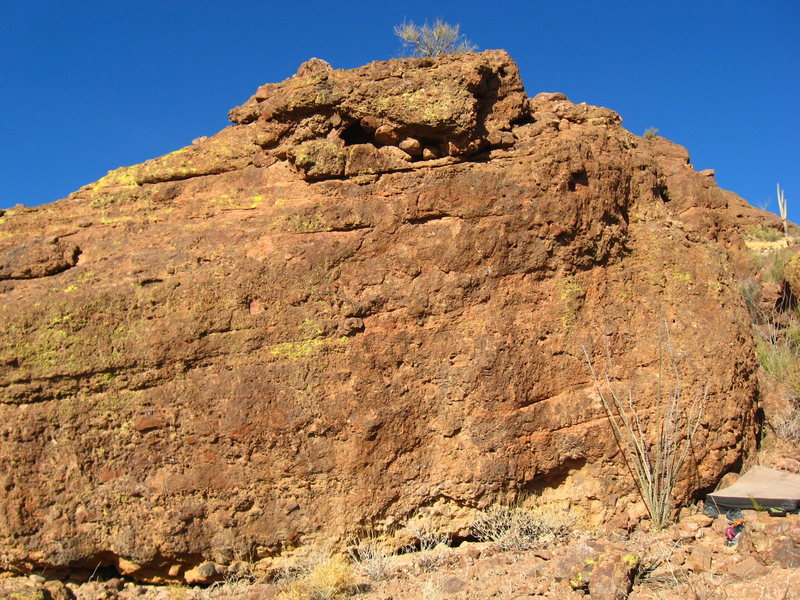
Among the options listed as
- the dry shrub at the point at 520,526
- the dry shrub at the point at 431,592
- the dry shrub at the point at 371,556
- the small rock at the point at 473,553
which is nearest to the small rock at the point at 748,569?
the dry shrub at the point at 520,526

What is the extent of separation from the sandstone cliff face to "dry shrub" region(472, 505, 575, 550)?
5.6 inches

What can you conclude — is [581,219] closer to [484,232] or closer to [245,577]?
[484,232]

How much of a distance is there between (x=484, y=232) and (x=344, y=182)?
3.58 ft

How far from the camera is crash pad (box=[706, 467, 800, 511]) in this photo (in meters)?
4.11

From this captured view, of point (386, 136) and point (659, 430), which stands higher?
point (386, 136)

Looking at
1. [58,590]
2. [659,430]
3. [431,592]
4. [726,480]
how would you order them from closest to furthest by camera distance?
1. [431,592]
2. [58,590]
3. [659,430]
4. [726,480]

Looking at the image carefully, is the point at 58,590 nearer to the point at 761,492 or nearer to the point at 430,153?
the point at 430,153

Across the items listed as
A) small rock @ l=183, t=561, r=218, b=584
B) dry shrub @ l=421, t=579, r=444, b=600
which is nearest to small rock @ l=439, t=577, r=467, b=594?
dry shrub @ l=421, t=579, r=444, b=600

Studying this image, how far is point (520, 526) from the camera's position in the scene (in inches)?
164

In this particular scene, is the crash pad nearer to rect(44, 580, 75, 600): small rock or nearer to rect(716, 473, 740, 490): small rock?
rect(716, 473, 740, 490): small rock

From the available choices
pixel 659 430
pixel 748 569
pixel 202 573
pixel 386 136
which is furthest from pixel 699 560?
pixel 386 136

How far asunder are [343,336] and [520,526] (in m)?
1.73

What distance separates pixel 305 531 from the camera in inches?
161

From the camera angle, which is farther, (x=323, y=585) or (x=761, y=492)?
(x=761, y=492)
